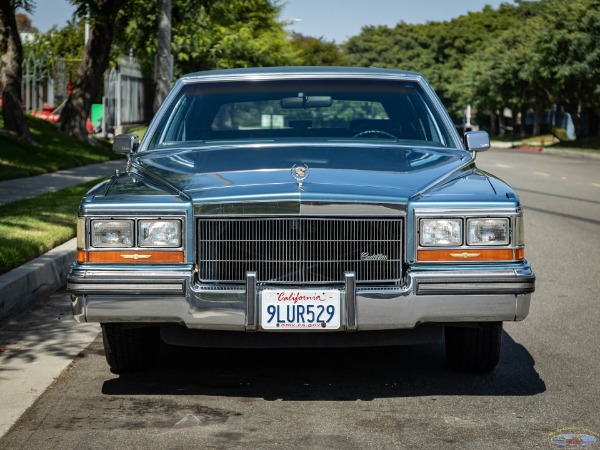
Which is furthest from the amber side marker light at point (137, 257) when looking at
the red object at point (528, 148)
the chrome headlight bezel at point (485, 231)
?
the red object at point (528, 148)

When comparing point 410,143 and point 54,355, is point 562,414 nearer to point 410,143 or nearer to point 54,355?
point 410,143

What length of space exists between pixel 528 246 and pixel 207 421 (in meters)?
7.65

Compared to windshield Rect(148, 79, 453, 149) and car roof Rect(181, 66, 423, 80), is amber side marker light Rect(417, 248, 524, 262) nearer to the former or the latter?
windshield Rect(148, 79, 453, 149)

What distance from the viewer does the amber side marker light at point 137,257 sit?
516 cm

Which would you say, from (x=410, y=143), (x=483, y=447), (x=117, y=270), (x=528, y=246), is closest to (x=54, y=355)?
(x=117, y=270)

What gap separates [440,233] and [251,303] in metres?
0.94

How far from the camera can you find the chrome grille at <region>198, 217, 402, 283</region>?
5156 millimetres

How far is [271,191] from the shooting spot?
16.8 ft

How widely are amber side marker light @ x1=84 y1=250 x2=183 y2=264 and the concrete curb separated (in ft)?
7.70

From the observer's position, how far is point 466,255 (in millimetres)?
5184

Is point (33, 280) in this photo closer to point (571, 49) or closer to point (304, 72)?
point (304, 72)

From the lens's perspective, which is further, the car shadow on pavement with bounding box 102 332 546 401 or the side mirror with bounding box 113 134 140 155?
the side mirror with bounding box 113 134 140 155

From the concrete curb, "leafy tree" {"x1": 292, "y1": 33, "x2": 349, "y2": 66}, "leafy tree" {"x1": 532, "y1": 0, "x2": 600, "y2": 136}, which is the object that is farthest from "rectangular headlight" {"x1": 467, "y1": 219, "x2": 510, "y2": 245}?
"leafy tree" {"x1": 292, "y1": 33, "x2": 349, "y2": 66}

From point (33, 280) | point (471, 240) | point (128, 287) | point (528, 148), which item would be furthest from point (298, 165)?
point (528, 148)
